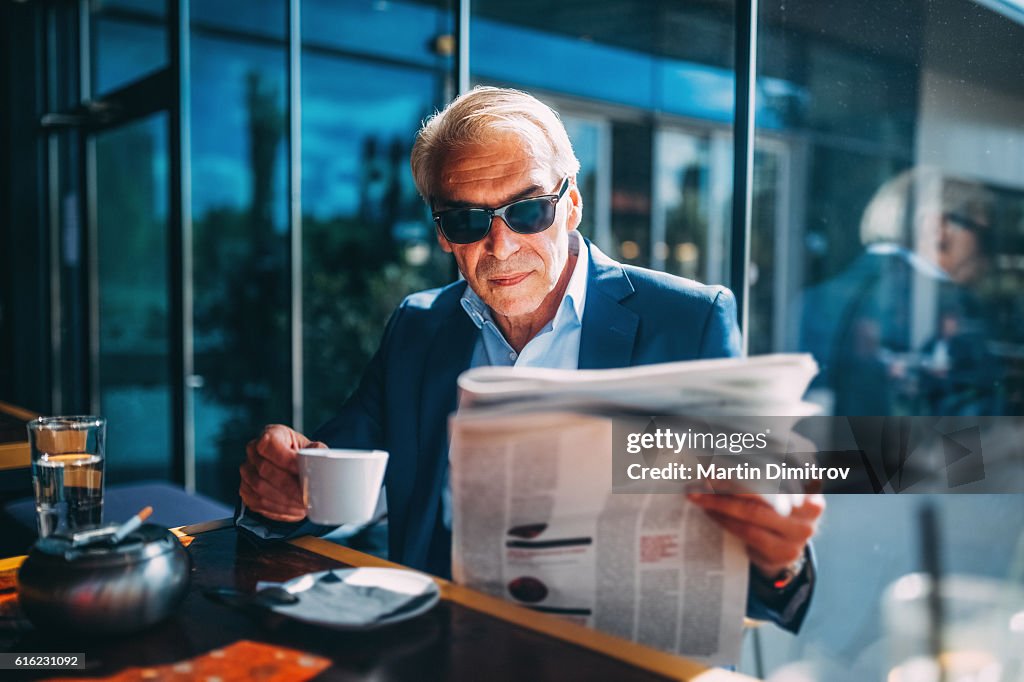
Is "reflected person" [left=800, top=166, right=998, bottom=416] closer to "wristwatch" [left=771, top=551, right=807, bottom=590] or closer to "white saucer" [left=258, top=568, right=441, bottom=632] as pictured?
"wristwatch" [left=771, top=551, right=807, bottom=590]

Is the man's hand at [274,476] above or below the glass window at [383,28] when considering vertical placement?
below

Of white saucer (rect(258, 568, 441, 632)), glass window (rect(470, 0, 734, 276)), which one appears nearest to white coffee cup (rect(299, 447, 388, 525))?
white saucer (rect(258, 568, 441, 632))

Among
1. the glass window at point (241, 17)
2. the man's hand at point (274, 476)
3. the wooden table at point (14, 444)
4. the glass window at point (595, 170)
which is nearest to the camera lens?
the man's hand at point (274, 476)

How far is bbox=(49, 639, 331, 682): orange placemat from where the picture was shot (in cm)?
81

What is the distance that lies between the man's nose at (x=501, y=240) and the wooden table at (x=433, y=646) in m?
0.71

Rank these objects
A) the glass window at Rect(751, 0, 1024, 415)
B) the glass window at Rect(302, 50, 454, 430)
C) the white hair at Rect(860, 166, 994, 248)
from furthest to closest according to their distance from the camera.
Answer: the glass window at Rect(302, 50, 454, 430) → the white hair at Rect(860, 166, 994, 248) → the glass window at Rect(751, 0, 1024, 415)

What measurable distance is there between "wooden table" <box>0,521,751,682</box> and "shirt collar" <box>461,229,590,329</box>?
73 cm

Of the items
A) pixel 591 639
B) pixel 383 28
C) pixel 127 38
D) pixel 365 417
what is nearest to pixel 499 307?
pixel 365 417

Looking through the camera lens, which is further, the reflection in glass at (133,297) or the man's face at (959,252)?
the reflection in glass at (133,297)

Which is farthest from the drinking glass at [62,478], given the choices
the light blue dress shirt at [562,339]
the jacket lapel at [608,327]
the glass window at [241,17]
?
the glass window at [241,17]

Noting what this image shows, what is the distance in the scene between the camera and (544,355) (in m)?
1.68

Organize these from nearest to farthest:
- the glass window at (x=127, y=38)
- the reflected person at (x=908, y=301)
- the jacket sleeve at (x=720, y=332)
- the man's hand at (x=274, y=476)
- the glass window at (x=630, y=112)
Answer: the man's hand at (x=274, y=476) < the jacket sleeve at (x=720, y=332) < the reflected person at (x=908, y=301) < the glass window at (x=127, y=38) < the glass window at (x=630, y=112)

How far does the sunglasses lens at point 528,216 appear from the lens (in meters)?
1.56

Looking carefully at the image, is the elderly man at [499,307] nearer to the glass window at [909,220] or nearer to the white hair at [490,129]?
the white hair at [490,129]
